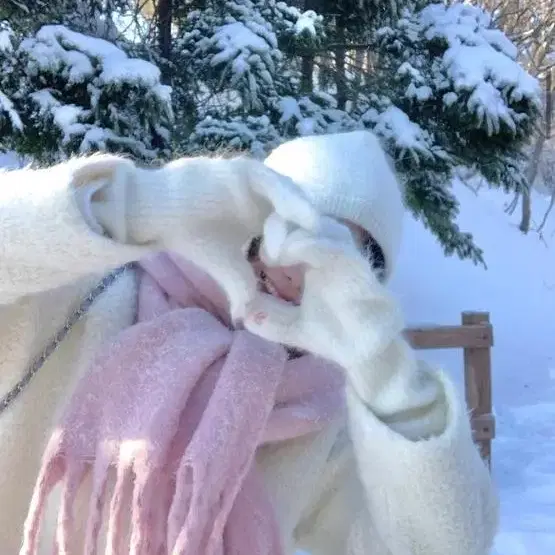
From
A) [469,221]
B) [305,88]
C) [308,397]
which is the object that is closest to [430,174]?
[305,88]

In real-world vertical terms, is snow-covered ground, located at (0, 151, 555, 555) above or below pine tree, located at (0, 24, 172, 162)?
below

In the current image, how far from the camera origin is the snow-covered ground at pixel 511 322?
12.1 ft

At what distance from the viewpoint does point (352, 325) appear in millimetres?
753

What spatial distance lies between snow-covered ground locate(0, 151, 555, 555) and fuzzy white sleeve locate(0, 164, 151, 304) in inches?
93.3

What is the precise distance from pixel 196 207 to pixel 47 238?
143mm

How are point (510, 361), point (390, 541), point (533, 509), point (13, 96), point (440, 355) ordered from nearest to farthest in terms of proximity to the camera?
point (390, 541) → point (13, 96) → point (533, 509) → point (440, 355) → point (510, 361)

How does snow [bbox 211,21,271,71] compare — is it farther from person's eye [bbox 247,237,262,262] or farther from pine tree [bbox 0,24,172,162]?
person's eye [bbox 247,237,262,262]

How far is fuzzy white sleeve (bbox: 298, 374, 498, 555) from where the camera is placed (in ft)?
2.69

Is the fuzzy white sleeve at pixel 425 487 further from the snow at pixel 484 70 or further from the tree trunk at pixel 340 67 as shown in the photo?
the tree trunk at pixel 340 67

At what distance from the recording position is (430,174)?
3717mm

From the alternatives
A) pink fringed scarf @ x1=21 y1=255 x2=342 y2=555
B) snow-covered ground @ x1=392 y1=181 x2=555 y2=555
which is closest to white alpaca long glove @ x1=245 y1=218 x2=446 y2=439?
pink fringed scarf @ x1=21 y1=255 x2=342 y2=555

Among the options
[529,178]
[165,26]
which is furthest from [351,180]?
[529,178]

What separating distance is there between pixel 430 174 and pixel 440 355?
2332mm

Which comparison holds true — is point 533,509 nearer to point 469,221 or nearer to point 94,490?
point 94,490
